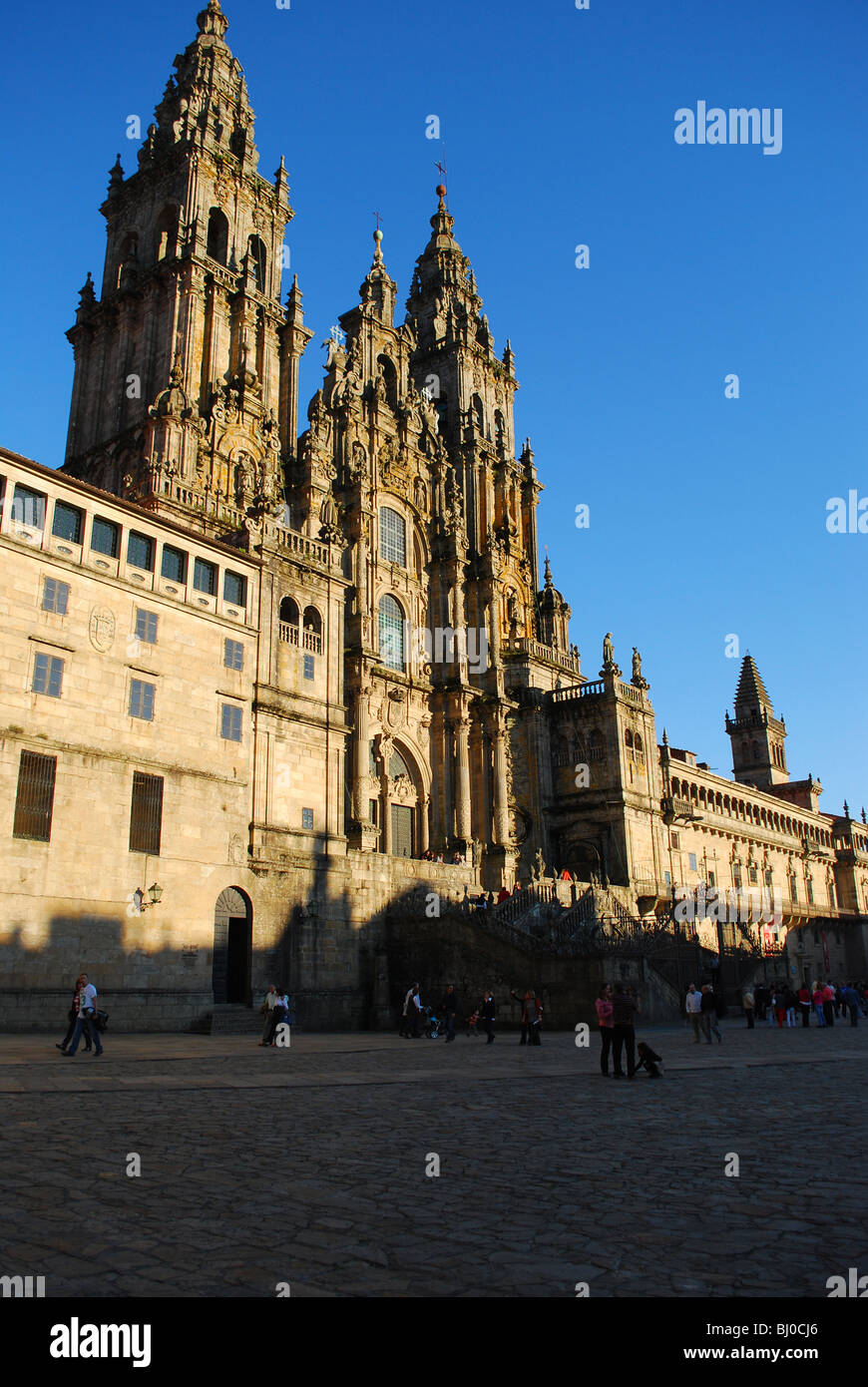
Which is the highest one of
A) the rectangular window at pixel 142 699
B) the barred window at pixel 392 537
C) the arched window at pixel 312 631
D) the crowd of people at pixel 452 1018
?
the barred window at pixel 392 537

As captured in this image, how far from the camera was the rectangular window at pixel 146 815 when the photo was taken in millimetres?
27906

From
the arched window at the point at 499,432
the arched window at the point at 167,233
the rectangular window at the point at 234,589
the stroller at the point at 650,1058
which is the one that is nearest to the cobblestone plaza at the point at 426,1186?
the stroller at the point at 650,1058

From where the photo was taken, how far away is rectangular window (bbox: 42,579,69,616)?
87.8 ft

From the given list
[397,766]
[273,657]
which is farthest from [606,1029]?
[397,766]

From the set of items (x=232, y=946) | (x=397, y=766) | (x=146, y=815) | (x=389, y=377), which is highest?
(x=389, y=377)

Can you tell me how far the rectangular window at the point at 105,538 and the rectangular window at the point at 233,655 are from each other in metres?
4.78

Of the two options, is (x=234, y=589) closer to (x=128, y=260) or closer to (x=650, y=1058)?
(x=650, y=1058)

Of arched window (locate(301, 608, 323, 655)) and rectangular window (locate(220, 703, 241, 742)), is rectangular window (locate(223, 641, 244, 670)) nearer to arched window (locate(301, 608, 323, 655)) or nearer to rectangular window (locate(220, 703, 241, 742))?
rectangular window (locate(220, 703, 241, 742))

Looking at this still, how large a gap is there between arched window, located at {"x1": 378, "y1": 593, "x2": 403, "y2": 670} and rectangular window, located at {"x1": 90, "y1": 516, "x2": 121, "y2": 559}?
21842mm

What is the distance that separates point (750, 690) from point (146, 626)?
95.9 metres

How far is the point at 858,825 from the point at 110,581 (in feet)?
272

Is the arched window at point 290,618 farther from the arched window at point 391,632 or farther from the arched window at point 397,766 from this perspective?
the arched window at point 397,766

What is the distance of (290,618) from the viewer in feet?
118
